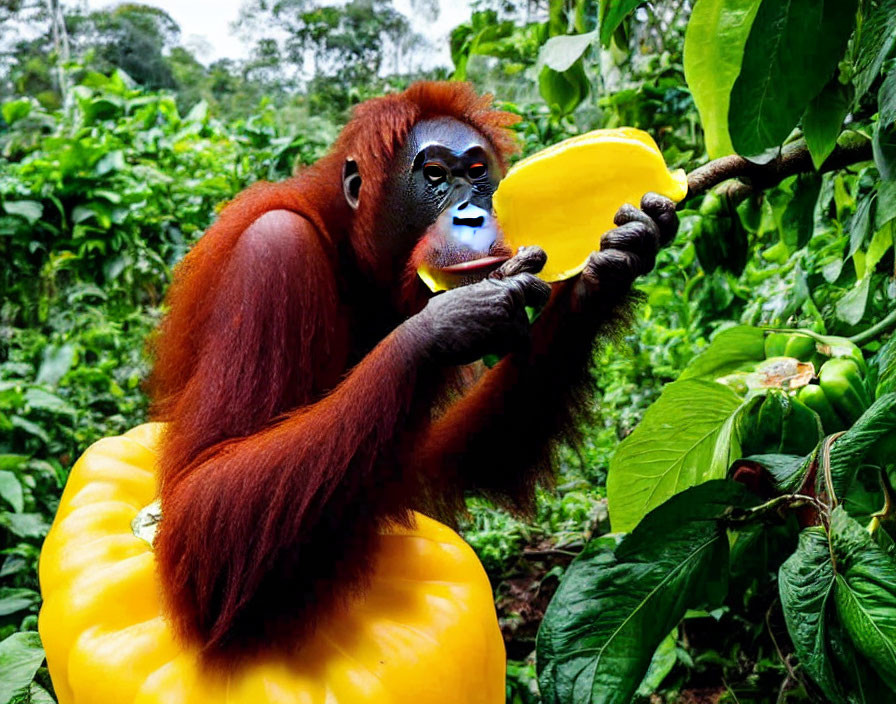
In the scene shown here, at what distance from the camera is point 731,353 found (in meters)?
2.05

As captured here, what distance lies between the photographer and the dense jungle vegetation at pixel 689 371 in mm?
1433

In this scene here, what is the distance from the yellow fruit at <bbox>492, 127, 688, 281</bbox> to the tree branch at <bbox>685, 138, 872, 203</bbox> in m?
0.04

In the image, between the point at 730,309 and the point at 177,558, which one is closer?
the point at 177,558

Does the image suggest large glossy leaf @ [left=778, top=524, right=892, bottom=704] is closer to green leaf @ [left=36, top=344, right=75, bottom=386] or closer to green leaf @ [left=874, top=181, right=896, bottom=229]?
green leaf @ [left=874, top=181, right=896, bottom=229]

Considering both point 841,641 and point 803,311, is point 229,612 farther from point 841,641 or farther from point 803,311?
point 803,311

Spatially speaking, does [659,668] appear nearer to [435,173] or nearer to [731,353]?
[731,353]

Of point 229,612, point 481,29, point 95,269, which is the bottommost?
point 95,269

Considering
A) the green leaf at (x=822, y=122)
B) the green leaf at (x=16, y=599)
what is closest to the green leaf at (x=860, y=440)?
the green leaf at (x=822, y=122)

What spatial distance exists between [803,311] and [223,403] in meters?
1.64

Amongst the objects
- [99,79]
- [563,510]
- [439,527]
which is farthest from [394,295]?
[99,79]

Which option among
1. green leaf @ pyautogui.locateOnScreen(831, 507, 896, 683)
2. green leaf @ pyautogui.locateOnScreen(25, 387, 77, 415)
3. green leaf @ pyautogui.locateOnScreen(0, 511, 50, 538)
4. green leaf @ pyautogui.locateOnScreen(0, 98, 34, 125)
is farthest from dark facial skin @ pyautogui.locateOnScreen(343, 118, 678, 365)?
green leaf @ pyautogui.locateOnScreen(0, 98, 34, 125)

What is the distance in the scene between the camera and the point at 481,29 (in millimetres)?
3520

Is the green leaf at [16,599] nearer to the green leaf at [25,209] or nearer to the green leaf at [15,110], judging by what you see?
the green leaf at [25,209]

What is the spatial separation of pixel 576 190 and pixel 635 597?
36.9 inches
